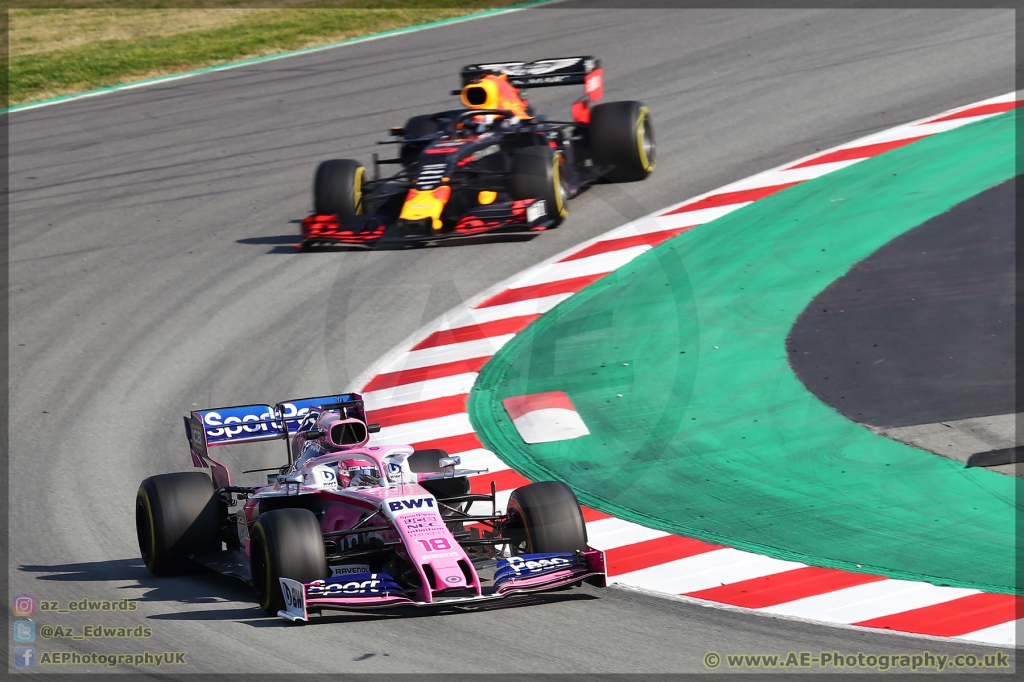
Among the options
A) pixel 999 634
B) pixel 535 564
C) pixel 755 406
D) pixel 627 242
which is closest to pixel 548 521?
pixel 535 564

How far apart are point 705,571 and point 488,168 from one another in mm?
8020

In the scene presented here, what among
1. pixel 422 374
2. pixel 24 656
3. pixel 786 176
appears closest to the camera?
pixel 24 656

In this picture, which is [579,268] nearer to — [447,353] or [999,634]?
[447,353]

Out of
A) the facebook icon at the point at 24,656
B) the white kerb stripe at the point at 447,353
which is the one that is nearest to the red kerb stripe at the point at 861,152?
the white kerb stripe at the point at 447,353

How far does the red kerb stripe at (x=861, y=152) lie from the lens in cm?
1684

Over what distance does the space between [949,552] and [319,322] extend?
731 centimetres

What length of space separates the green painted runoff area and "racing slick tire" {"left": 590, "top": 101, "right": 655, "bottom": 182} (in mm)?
1687

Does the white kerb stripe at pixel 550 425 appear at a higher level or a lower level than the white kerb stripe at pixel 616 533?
higher

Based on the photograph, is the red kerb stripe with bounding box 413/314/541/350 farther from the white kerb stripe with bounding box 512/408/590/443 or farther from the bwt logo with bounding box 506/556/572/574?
the bwt logo with bounding box 506/556/572/574

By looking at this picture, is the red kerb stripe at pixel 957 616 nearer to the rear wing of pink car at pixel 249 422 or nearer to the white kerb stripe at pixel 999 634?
the white kerb stripe at pixel 999 634

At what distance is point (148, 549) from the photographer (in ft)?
28.4

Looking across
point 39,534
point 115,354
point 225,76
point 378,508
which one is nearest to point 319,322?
point 115,354

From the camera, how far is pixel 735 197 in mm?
16078

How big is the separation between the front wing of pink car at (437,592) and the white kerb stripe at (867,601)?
1.23m
